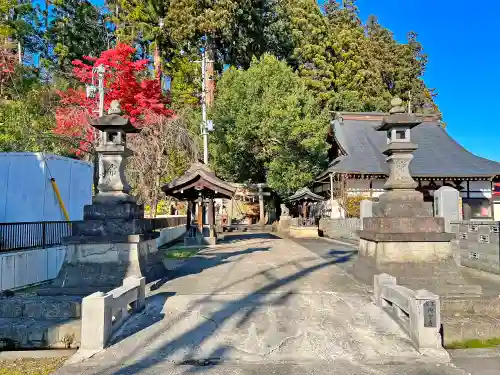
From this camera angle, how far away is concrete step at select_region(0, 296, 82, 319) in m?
5.96

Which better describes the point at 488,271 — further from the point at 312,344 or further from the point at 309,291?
the point at 312,344

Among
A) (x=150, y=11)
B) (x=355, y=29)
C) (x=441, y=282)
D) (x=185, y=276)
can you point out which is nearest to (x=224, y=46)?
(x=150, y=11)

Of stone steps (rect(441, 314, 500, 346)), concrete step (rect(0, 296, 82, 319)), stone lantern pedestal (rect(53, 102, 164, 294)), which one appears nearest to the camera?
stone steps (rect(441, 314, 500, 346))

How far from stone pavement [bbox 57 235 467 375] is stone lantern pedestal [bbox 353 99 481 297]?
95 cm

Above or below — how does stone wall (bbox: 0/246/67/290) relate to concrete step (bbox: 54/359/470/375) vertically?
above

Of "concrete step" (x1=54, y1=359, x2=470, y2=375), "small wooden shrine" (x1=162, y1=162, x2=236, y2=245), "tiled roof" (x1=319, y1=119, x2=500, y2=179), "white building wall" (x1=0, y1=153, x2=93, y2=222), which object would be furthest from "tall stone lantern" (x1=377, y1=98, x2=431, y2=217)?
"tiled roof" (x1=319, y1=119, x2=500, y2=179)

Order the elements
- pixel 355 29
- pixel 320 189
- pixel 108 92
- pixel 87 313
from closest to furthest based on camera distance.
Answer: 1. pixel 87 313
2. pixel 108 92
3. pixel 320 189
4. pixel 355 29

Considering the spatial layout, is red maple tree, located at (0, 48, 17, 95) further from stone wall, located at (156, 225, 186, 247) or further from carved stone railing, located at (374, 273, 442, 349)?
carved stone railing, located at (374, 273, 442, 349)

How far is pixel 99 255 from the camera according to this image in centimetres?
734

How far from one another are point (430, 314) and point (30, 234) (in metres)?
9.66

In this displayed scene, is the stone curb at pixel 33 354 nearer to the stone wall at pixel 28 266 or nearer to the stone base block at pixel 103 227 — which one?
the stone base block at pixel 103 227

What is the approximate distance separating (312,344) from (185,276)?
479 centimetres

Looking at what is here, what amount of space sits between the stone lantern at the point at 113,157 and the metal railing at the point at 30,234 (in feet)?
5.57

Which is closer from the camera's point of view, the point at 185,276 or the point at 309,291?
the point at 309,291
